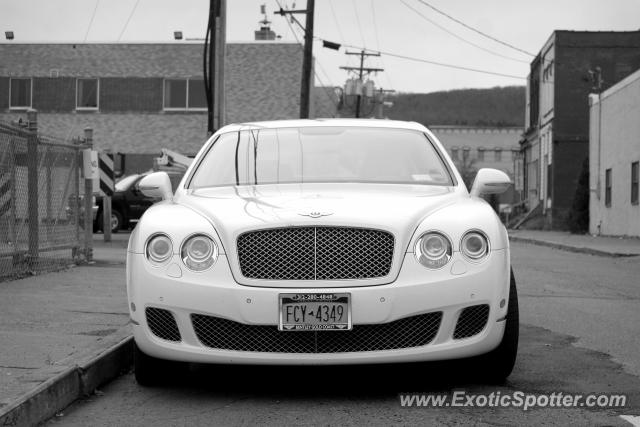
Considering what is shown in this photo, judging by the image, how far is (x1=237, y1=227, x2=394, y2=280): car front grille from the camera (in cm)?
522

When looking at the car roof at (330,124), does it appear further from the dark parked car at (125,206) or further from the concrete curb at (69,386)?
the dark parked car at (125,206)

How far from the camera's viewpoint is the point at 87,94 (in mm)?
42406

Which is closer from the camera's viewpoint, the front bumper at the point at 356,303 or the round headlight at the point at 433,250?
the front bumper at the point at 356,303

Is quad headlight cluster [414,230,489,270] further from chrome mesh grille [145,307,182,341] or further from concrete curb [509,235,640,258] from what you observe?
concrete curb [509,235,640,258]

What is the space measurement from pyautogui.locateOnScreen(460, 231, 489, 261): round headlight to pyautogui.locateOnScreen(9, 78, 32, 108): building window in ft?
130

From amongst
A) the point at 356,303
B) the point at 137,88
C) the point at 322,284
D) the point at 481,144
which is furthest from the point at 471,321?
the point at 481,144

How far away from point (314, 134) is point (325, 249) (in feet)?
6.38

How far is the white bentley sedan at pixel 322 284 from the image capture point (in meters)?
5.15

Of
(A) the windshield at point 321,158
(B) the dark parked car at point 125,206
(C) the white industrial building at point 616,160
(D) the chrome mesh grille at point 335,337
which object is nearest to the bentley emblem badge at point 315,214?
(D) the chrome mesh grille at point 335,337

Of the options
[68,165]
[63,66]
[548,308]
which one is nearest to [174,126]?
[63,66]

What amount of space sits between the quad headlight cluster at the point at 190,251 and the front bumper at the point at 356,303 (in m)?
0.04

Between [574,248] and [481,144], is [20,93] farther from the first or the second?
[481,144]

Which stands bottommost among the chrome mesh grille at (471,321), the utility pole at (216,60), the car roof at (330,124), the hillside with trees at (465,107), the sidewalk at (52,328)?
the sidewalk at (52,328)

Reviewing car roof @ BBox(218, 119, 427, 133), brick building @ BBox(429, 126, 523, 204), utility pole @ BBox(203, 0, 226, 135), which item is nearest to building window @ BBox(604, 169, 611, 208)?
utility pole @ BBox(203, 0, 226, 135)
